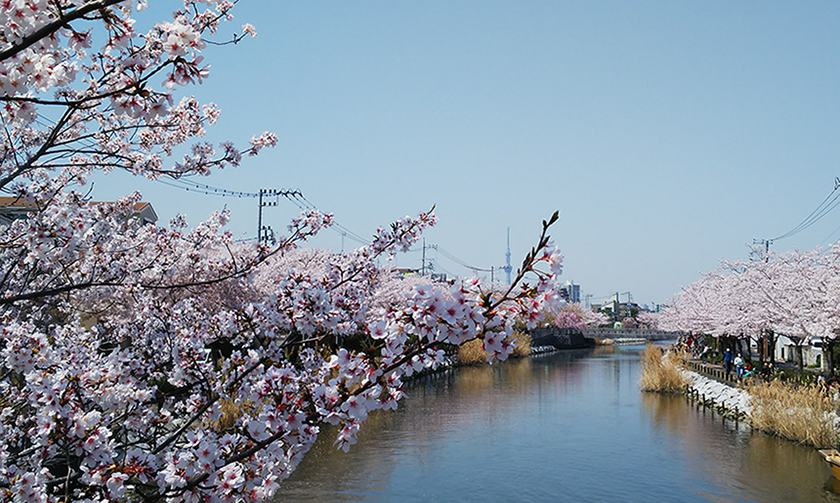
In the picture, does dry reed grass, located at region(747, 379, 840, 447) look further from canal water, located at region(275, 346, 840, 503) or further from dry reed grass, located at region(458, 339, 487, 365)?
dry reed grass, located at region(458, 339, 487, 365)

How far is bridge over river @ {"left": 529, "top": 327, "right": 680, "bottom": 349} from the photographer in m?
63.8

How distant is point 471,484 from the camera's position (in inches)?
519

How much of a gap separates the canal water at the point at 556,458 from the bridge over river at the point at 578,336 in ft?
103

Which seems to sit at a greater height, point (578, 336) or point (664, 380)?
point (578, 336)

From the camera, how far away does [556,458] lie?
50.4ft

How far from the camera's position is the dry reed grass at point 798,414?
50.7 feet

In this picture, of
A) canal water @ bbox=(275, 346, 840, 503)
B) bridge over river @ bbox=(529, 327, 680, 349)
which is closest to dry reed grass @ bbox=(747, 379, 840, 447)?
canal water @ bbox=(275, 346, 840, 503)

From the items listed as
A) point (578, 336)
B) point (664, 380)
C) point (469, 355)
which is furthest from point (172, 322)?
point (578, 336)

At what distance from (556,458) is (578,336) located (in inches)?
2305

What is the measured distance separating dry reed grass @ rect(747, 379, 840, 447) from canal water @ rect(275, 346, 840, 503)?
356mm

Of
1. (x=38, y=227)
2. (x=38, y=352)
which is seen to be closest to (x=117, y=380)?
(x=38, y=352)

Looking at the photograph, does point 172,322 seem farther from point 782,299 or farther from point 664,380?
point 664,380

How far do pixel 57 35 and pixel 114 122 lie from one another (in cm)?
376

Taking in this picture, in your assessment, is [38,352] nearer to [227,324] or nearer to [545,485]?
[227,324]
